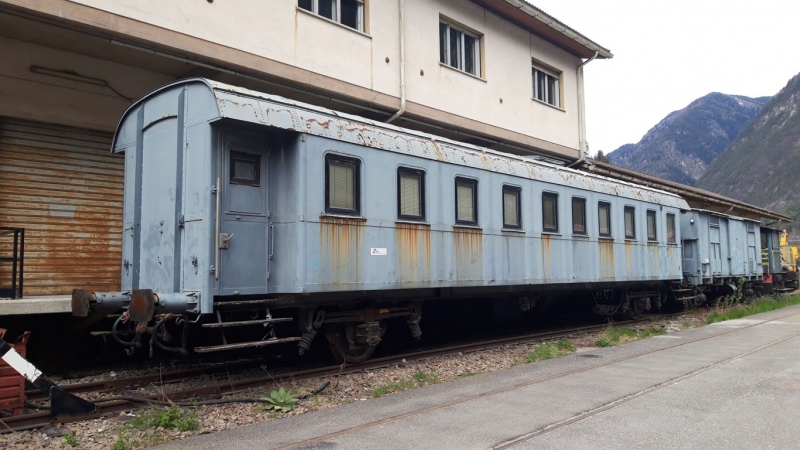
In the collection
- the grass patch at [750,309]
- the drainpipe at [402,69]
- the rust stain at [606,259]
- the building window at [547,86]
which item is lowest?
the grass patch at [750,309]

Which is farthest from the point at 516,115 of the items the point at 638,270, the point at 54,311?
the point at 54,311

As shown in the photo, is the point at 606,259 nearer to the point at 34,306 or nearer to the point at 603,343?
the point at 603,343

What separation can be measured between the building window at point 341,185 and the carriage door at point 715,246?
14.4 meters

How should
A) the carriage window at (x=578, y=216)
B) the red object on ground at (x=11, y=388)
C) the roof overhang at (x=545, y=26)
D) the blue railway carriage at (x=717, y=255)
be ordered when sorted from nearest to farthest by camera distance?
the red object on ground at (x=11, y=388) < the carriage window at (x=578, y=216) < the roof overhang at (x=545, y=26) < the blue railway carriage at (x=717, y=255)

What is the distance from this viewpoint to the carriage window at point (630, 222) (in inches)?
566

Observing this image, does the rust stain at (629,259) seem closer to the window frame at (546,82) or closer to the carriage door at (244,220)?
the window frame at (546,82)

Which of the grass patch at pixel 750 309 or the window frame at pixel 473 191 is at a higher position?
the window frame at pixel 473 191

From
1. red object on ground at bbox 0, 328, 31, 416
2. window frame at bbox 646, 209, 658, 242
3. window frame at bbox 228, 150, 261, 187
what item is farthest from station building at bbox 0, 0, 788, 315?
window frame at bbox 646, 209, 658, 242

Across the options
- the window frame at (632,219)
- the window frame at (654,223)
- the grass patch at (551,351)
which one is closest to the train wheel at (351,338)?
the grass patch at (551,351)

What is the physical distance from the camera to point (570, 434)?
537 centimetres

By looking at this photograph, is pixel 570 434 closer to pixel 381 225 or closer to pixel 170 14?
pixel 381 225

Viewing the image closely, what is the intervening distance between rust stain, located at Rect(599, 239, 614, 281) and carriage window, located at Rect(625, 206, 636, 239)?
93 cm

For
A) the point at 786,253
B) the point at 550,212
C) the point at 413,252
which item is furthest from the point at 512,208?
the point at 786,253

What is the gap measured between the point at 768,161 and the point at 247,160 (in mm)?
128134
